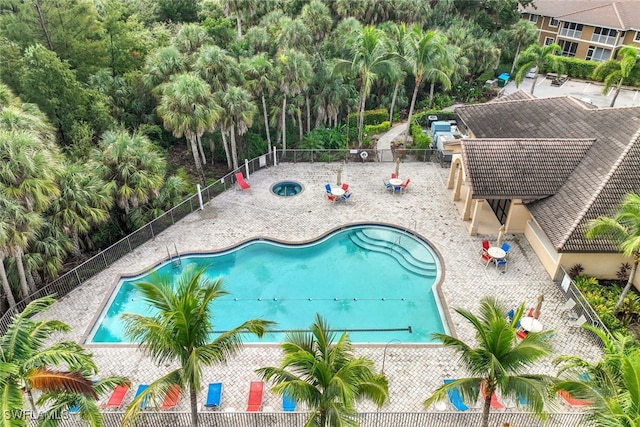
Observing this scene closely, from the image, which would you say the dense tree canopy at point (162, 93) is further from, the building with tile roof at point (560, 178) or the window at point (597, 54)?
the window at point (597, 54)

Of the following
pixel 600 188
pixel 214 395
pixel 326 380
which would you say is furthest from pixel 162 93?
pixel 600 188

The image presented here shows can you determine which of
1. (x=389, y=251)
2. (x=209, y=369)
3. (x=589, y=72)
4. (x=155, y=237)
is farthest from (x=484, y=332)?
(x=589, y=72)

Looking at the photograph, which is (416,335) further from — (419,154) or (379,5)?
(379,5)

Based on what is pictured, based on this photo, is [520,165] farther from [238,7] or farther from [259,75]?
[238,7]

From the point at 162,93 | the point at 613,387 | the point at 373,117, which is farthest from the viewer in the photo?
the point at 373,117

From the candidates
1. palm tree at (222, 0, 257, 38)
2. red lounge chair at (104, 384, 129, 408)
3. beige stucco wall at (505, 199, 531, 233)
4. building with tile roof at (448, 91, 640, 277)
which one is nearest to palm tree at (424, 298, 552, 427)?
red lounge chair at (104, 384, 129, 408)

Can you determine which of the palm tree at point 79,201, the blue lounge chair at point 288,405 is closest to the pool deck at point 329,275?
the blue lounge chair at point 288,405

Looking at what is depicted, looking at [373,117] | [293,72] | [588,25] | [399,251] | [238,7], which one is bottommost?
[399,251]

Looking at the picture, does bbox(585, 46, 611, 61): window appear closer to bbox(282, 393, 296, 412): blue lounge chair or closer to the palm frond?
bbox(282, 393, 296, 412): blue lounge chair
